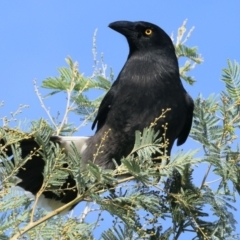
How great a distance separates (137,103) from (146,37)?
776 mm

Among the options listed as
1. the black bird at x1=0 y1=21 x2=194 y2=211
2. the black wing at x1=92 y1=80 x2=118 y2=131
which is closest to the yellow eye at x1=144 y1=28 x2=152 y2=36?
the black bird at x1=0 y1=21 x2=194 y2=211

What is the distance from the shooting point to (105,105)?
4.63 metres

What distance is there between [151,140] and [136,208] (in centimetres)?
35

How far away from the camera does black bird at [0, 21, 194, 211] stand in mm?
4434

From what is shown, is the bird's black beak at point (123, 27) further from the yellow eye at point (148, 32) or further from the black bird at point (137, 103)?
the yellow eye at point (148, 32)

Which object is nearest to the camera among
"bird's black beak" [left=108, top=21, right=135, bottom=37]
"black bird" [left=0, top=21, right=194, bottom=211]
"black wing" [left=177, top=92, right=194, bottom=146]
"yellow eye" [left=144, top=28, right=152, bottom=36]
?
"black bird" [left=0, top=21, right=194, bottom=211]

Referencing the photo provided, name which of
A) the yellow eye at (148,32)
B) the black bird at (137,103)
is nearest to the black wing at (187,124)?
the black bird at (137,103)

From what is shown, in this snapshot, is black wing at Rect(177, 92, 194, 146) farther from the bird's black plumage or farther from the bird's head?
the bird's head

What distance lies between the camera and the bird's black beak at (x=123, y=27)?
196 inches

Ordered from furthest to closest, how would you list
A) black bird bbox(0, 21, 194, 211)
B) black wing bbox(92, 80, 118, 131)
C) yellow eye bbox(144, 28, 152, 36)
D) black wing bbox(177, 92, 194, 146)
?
1. yellow eye bbox(144, 28, 152, 36)
2. black wing bbox(177, 92, 194, 146)
3. black wing bbox(92, 80, 118, 131)
4. black bird bbox(0, 21, 194, 211)

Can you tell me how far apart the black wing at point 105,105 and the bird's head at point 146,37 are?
1.53ft

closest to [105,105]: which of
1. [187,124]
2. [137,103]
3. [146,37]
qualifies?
[137,103]

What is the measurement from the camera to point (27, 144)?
12.2ft

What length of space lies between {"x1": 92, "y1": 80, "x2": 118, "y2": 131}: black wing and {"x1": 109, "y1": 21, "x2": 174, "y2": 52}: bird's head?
1.53ft
